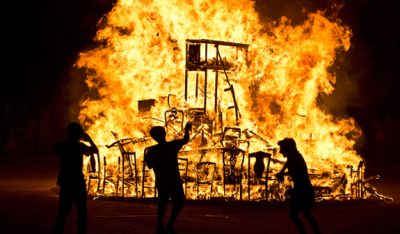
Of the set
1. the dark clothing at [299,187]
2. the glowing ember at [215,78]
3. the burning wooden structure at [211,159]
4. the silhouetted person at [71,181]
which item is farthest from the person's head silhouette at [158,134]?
the glowing ember at [215,78]

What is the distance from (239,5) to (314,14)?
7.66 feet

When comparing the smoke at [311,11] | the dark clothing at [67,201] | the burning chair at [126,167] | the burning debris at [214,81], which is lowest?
the dark clothing at [67,201]

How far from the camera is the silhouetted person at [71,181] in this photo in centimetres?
1069

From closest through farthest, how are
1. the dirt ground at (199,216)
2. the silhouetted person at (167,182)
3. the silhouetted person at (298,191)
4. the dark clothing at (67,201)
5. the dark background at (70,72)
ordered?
the dark clothing at (67,201)
the silhouetted person at (298,191)
the silhouetted person at (167,182)
the dirt ground at (199,216)
the dark background at (70,72)

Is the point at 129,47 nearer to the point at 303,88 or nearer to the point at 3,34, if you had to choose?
the point at 303,88

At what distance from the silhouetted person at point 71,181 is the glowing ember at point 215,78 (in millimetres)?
8815

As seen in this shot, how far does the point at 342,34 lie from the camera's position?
831 inches

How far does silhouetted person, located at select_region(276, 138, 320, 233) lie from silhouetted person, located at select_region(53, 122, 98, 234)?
318 cm

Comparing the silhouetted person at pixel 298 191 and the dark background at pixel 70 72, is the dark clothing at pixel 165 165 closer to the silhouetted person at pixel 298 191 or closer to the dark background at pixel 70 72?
the silhouetted person at pixel 298 191

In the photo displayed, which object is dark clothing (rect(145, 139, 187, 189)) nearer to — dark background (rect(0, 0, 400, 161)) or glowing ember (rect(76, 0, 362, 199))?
glowing ember (rect(76, 0, 362, 199))

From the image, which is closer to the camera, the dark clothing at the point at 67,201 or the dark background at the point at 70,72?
the dark clothing at the point at 67,201

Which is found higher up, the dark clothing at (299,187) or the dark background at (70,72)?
the dark background at (70,72)

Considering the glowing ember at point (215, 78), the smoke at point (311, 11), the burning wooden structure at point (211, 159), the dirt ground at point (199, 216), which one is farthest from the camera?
the smoke at point (311, 11)

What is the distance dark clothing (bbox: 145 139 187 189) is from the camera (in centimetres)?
1145
